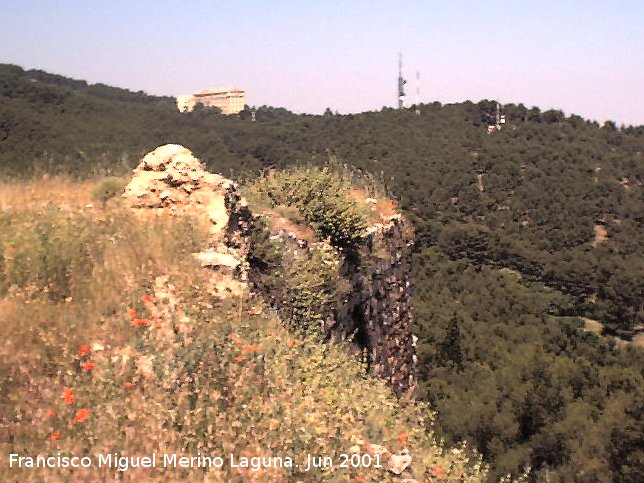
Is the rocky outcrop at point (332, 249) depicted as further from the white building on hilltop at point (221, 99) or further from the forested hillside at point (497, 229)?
the white building on hilltop at point (221, 99)

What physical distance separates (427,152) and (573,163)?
18630 millimetres

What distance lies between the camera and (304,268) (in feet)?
19.1

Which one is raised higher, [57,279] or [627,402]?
[57,279]

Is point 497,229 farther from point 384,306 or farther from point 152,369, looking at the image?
point 152,369

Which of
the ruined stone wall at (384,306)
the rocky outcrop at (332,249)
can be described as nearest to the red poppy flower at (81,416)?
the rocky outcrop at (332,249)

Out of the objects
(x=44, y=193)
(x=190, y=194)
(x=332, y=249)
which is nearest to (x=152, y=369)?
(x=190, y=194)

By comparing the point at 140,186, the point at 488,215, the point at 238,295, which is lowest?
the point at 488,215

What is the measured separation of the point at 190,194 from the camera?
19.0 ft

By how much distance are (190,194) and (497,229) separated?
56.6 meters

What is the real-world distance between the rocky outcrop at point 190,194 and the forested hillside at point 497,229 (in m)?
1.33

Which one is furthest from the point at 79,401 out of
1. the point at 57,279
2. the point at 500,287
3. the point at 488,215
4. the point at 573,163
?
the point at 573,163

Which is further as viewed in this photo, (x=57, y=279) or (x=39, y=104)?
(x=39, y=104)

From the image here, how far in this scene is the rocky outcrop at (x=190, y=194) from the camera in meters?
5.33

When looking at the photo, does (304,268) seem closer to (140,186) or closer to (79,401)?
(140,186)
